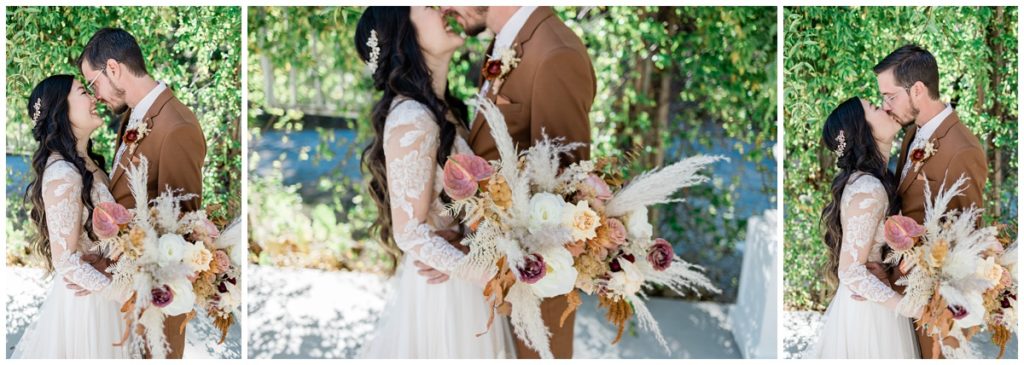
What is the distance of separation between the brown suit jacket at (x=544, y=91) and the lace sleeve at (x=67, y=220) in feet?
4.23

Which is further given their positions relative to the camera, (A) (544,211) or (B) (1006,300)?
(B) (1006,300)

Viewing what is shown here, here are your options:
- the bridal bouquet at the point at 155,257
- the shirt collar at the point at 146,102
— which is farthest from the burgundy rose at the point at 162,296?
the shirt collar at the point at 146,102

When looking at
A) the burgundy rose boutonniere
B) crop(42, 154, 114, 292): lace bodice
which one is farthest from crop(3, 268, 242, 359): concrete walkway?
the burgundy rose boutonniere

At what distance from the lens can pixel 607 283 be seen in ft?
8.60

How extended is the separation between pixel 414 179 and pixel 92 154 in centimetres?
111

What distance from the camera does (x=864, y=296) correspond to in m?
2.97

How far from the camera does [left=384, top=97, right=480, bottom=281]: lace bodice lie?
259 centimetres

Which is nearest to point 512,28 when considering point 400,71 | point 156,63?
point 400,71

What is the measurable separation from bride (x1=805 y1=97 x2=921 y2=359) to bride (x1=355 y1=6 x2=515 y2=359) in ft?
3.84

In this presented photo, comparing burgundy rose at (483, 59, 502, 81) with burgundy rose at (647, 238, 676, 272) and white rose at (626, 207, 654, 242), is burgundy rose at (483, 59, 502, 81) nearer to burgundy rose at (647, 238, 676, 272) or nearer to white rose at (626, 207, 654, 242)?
white rose at (626, 207, 654, 242)

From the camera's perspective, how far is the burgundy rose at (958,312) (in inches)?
111

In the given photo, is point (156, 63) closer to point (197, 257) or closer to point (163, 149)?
point (163, 149)

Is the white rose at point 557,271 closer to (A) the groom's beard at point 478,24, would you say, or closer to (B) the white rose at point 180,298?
(A) the groom's beard at point 478,24

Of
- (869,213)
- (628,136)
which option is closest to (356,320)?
(628,136)
